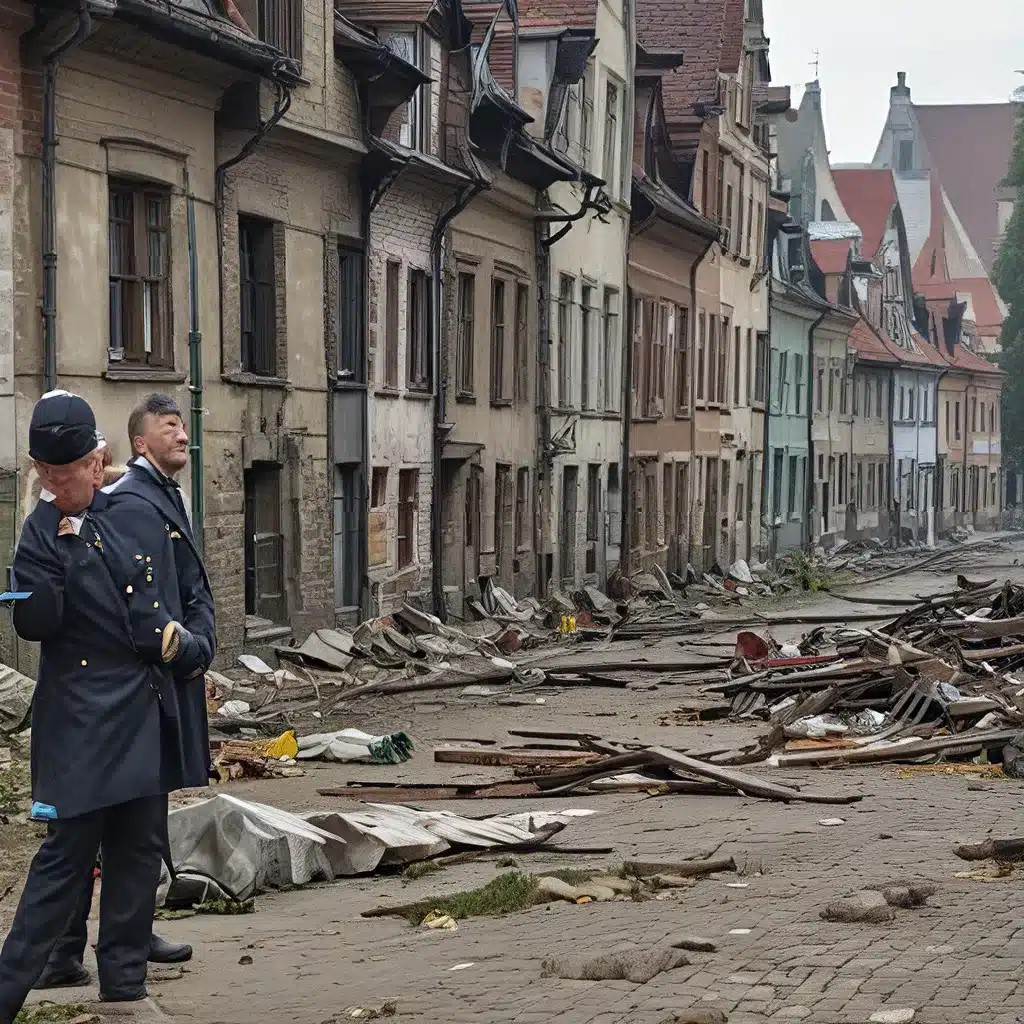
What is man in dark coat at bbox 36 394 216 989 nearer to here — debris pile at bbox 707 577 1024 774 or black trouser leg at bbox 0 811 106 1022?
black trouser leg at bbox 0 811 106 1022

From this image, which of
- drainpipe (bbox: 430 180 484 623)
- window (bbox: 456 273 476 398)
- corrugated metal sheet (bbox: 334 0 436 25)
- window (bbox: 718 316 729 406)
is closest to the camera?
corrugated metal sheet (bbox: 334 0 436 25)

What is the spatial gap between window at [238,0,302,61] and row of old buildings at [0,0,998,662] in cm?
4

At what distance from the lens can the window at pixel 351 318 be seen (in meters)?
26.7

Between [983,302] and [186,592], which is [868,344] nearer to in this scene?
[983,302]

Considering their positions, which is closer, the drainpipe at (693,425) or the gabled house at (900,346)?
the drainpipe at (693,425)

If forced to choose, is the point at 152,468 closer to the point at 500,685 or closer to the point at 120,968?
the point at 120,968

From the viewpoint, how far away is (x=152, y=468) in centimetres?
757

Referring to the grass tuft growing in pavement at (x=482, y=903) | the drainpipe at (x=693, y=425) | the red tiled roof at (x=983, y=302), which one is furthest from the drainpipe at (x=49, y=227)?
the red tiled roof at (x=983, y=302)

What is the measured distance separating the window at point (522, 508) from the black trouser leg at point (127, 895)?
91.4ft

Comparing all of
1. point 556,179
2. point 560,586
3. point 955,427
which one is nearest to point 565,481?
point 560,586

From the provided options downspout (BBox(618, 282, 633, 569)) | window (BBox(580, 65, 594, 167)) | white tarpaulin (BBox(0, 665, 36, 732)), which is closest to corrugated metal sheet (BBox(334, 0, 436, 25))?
window (BBox(580, 65, 594, 167))

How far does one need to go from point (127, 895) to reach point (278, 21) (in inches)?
700

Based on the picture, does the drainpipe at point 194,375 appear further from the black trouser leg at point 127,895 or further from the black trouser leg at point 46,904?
the black trouser leg at point 46,904

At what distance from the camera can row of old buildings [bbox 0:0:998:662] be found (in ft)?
64.8
